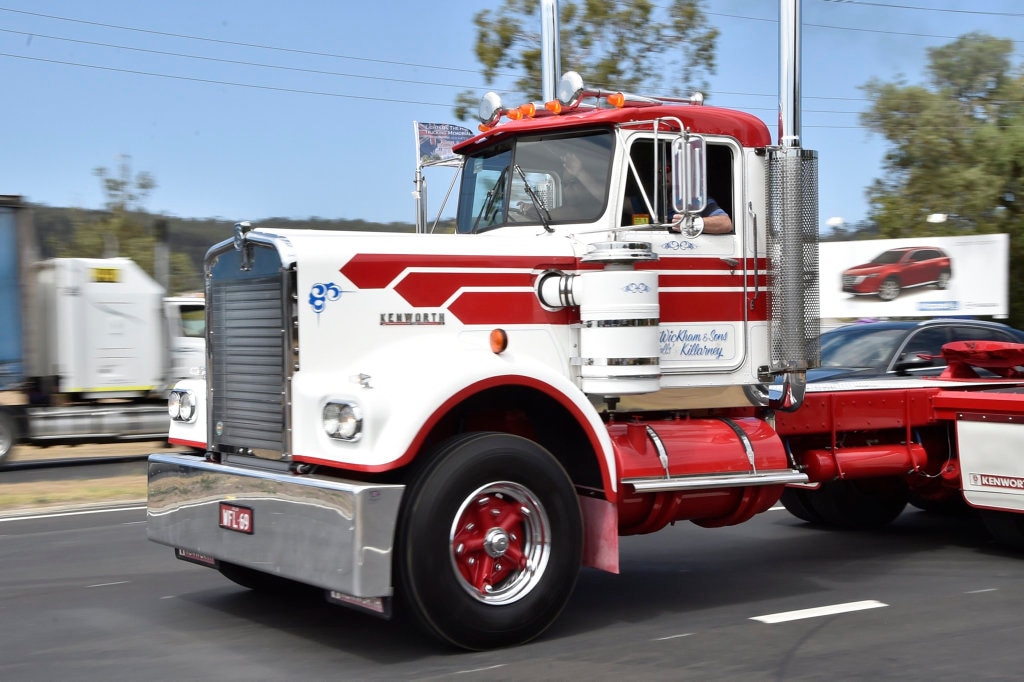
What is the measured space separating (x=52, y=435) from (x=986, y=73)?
30200 mm

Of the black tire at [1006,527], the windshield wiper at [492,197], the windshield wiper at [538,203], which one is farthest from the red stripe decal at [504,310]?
the black tire at [1006,527]

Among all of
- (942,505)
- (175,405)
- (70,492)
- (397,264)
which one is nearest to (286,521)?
(397,264)

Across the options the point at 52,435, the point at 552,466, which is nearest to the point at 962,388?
the point at 552,466

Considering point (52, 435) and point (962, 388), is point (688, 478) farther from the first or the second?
point (52, 435)

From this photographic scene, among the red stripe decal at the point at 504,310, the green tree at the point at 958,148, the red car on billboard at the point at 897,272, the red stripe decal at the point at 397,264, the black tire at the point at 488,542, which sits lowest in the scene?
the black tire at the point at 488,542

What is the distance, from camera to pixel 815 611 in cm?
690

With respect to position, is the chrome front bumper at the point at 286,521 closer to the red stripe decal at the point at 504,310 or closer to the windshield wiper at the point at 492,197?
the red stripe decal at the point at 504,310

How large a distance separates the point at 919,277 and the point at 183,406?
23.8 meters

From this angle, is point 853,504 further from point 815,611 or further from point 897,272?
point 897,272

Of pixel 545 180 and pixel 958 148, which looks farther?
pixel 958 148

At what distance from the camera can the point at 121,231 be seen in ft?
116

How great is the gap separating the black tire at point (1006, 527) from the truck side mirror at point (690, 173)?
12.2ft

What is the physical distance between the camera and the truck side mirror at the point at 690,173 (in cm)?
643

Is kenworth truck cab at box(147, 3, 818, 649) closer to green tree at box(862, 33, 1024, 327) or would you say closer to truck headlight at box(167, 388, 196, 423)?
truck headlight at box(167, 388, 196, 423)
